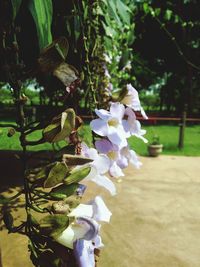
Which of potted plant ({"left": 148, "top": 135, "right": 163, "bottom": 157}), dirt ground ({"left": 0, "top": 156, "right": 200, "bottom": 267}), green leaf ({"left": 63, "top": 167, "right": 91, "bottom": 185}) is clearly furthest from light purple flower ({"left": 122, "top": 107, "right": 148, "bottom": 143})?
potted plant ({"left": 148, "top": 135, "right": 163, "bottom": 157})

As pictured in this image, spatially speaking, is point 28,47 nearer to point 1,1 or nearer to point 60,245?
point 1,1

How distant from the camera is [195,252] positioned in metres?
2.51

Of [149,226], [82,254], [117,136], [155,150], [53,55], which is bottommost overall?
[155,150]

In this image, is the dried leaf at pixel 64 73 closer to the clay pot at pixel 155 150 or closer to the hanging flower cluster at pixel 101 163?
the hanging flower cluster at pixel 101 163

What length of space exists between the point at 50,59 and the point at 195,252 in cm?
239

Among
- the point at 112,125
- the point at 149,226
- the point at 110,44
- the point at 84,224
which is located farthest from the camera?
the point at 149,226

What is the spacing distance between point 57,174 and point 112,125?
0.12 metres

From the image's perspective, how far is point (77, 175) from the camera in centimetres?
42

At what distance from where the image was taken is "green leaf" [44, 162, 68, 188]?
0.41m

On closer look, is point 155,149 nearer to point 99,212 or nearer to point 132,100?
point 132,100

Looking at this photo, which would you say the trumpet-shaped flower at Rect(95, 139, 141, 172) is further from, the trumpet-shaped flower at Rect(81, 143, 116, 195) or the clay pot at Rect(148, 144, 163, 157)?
the clay pot at Rect(148, 144, 163, 157)

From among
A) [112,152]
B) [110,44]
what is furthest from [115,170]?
[110,44]

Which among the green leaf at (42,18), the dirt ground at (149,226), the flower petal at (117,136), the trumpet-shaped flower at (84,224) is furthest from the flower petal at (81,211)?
the dirt ground at (149,226)

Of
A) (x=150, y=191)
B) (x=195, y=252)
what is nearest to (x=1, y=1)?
(x=195, y=252)
